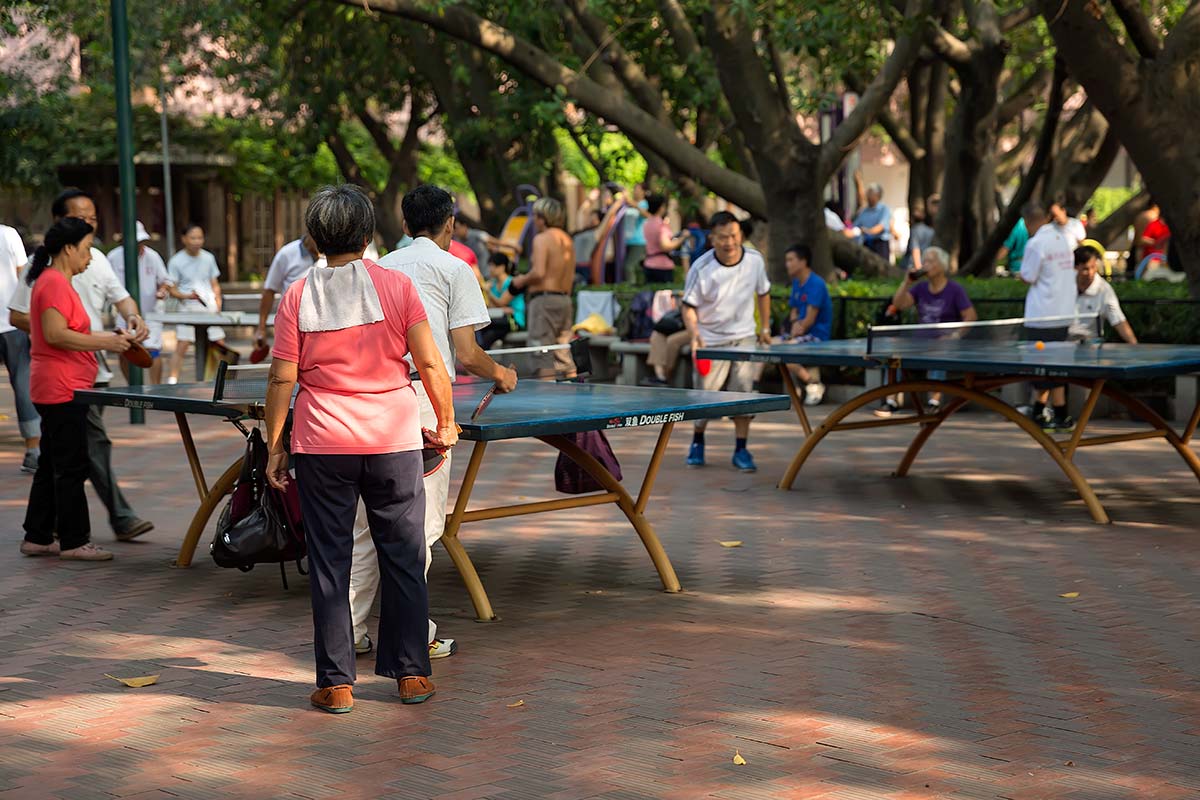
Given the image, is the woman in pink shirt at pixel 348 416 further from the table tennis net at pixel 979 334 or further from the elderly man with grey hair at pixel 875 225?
the elderly man with grey hair at pixel 875 225

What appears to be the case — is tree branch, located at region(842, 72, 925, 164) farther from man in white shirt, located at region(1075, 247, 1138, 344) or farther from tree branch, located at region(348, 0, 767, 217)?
man in white shirt, located at region(1075, 247, 1138, 344)

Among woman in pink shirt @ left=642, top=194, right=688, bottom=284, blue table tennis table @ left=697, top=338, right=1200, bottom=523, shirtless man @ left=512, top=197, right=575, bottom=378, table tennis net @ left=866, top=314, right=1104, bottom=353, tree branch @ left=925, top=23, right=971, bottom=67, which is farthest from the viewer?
woman in pink shirt @ left=642, top=194, right=688, bottom=284

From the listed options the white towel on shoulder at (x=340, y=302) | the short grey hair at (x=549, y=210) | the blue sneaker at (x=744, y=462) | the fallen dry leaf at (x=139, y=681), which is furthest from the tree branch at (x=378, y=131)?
the white towel on shoulder at (x=340, y=302)

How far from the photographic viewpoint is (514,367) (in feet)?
30.5

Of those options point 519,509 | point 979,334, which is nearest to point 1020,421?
point 979,334

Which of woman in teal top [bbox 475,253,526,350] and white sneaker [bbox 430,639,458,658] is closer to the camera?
white sneaker [bbox 430,639,458,658]

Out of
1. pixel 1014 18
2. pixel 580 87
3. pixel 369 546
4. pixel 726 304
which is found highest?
pixel 1014 18

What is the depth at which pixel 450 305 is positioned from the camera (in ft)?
21.7

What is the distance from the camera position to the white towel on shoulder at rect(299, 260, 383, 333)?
5727 millimetres

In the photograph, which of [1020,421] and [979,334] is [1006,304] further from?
[1020,421]

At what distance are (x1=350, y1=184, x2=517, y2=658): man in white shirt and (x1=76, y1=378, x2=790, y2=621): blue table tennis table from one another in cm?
32

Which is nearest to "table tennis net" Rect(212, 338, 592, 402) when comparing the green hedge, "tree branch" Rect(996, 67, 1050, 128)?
the green hedge

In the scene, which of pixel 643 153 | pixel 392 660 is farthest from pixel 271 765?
pixel 643 153

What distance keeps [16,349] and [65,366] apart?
3.34 meters
